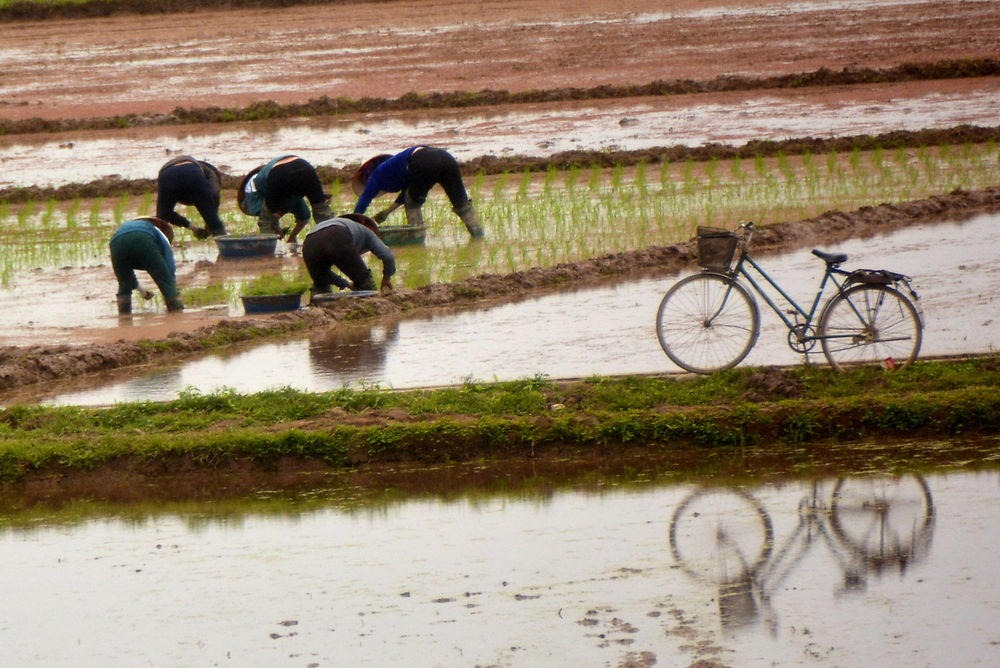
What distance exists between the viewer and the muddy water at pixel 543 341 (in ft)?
28.6

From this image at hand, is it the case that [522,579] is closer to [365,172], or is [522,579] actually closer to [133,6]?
[365,172]

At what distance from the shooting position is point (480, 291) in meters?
11.7

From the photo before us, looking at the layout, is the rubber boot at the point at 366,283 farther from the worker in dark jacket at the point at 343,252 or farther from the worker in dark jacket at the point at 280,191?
the worker in dark jacket at the point at 280,191

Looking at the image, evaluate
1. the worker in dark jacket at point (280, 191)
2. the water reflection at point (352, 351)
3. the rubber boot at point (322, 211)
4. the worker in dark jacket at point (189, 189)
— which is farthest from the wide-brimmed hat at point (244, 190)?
the water reflection at point (352, 351)

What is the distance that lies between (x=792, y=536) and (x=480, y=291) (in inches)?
244

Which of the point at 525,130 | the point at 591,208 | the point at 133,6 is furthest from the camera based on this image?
the point at 133,6

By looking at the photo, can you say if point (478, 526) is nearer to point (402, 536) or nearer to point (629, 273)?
point (402, 536)

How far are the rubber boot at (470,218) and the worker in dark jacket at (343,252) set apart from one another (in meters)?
2.72

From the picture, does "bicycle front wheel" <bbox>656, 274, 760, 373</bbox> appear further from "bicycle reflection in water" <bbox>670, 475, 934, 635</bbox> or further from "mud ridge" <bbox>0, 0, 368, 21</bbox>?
"mud ridge" <bbox>0, 0, 368, 21</bbox>

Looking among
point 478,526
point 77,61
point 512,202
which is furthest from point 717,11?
point 478,526

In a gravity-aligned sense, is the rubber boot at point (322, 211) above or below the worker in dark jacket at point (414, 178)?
below

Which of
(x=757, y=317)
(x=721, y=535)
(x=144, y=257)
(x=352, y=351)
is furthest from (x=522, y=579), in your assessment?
(x=144, y=257)

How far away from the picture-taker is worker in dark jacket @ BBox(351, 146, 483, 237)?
46.2ft

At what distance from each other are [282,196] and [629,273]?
4.14 metres
